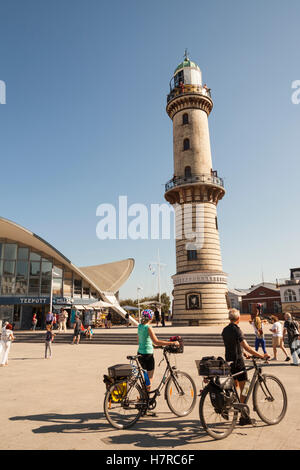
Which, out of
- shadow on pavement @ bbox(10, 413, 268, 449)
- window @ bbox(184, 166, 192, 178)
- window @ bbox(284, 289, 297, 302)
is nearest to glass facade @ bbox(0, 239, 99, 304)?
window @ bbox(184, 166, 192, 178)

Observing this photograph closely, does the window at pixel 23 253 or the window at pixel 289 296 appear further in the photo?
the window at pixel 289 296

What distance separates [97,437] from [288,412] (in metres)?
3.68

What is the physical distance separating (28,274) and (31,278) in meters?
0.57

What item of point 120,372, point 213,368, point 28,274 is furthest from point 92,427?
point 28,274

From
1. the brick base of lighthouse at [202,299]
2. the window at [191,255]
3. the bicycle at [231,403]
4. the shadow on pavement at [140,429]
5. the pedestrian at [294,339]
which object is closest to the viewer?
the shadow on pavement at [140,429]

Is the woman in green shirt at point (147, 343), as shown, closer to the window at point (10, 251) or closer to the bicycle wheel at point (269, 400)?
the bicycle wheel at point (269, 400)

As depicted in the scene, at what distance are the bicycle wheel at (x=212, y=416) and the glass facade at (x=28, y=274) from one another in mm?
30460

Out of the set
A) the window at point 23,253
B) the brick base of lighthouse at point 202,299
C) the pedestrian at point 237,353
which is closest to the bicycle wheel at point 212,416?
the pedestrian at point 237,353

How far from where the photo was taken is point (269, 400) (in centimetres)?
548

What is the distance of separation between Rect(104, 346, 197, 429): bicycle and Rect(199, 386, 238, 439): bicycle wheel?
1032mm

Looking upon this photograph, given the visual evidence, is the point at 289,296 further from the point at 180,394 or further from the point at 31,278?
the point at 180,394

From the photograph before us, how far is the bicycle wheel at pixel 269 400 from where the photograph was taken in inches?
212

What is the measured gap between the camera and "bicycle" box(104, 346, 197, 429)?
5.45 m
